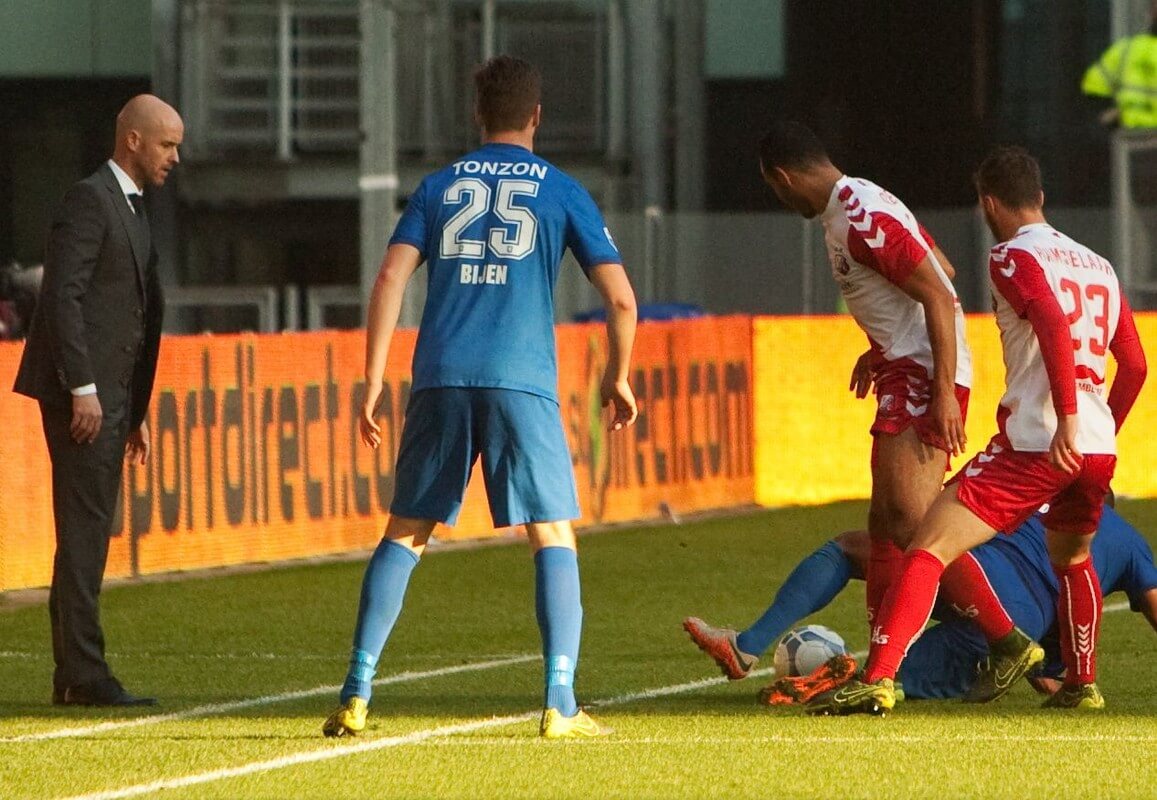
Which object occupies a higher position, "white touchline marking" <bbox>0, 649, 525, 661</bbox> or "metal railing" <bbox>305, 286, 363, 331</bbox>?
"metal railing" <bbox>305, 286, 363, 331</bbox>

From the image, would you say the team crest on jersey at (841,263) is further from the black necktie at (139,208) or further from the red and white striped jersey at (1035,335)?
the black necktie at (139,208)

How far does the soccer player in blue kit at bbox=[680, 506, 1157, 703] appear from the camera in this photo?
8.81m

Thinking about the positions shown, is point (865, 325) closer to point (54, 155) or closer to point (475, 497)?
point (475, 497)

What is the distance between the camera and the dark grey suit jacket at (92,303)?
8781 mm

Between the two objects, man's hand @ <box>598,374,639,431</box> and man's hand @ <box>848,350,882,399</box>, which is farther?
man's hand @ <box>848,350,882,399</box>

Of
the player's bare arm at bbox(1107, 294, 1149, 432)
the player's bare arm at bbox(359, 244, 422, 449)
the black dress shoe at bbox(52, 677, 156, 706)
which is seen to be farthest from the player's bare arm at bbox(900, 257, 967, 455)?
the black dress shoe at bbox(52, 677, 156, 706)

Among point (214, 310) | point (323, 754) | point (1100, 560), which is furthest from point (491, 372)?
point (214, 310)

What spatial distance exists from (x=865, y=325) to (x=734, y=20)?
76.3ft

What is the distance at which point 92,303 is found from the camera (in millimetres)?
8938

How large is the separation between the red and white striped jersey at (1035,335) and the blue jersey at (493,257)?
130 cm

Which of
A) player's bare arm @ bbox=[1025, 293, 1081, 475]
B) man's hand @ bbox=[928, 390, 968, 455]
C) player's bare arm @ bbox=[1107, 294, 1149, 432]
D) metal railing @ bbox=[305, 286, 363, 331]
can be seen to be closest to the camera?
player's bare arm @ bbox=[1025, 293, 1081, 475]

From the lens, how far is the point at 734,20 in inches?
1249

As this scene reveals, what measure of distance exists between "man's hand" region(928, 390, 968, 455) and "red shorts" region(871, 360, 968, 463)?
0.19 feet

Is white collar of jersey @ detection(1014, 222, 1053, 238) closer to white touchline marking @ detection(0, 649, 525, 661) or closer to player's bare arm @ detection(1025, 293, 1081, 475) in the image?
player's bare arm @ detection(1025, 293, 1081, 475)
